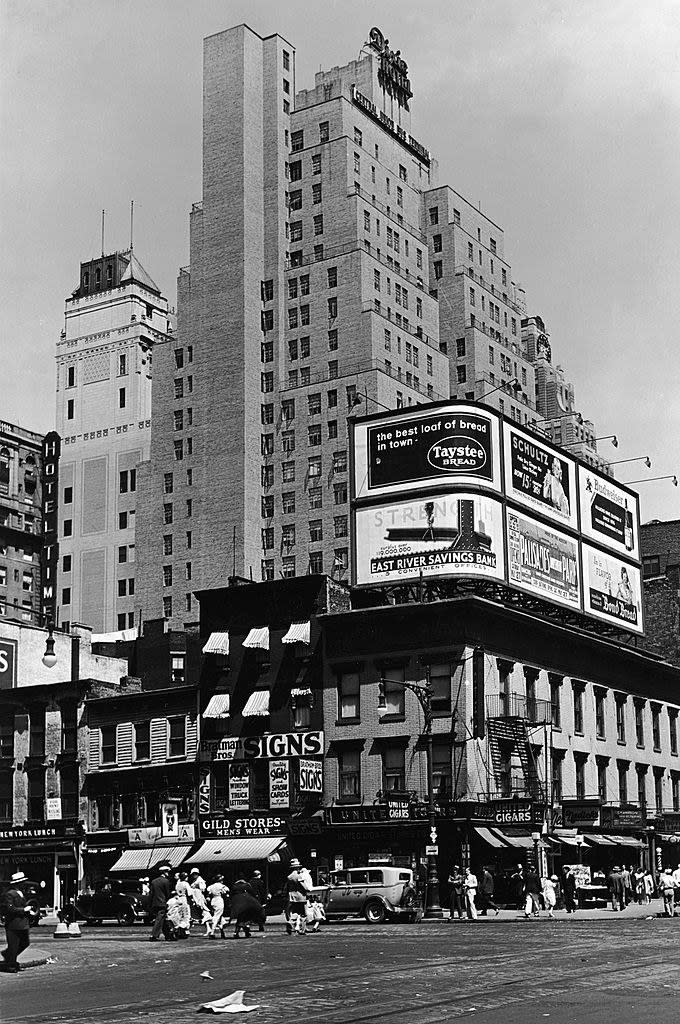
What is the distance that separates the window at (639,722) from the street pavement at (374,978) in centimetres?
3820

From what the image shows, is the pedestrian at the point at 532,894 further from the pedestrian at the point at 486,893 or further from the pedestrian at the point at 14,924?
the pedestrian at the point at 14,924

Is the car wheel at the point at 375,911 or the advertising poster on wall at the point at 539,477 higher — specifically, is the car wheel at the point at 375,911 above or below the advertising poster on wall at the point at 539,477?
below

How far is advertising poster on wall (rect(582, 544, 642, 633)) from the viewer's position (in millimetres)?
73125

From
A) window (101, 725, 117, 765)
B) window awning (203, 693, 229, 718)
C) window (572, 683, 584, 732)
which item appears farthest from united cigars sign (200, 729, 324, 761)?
window (572, 683, 584, 732)

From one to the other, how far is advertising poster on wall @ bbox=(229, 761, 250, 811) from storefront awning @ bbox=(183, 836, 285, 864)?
1532mm

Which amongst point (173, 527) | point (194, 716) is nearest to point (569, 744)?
point (194, 716)

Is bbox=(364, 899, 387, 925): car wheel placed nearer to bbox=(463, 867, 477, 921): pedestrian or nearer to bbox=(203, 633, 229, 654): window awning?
bbox=(463, 867, 477, 921): pedestrian

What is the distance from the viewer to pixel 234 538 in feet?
366

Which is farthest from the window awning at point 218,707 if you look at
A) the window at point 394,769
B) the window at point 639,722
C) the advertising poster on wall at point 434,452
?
the window at point 639,722

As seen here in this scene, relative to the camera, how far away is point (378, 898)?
142 ft

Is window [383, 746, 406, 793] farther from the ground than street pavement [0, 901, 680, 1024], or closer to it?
farther from the ground

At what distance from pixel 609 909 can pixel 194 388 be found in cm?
7666

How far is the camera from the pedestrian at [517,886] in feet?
176

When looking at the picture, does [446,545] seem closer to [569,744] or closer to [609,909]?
[569,744]
